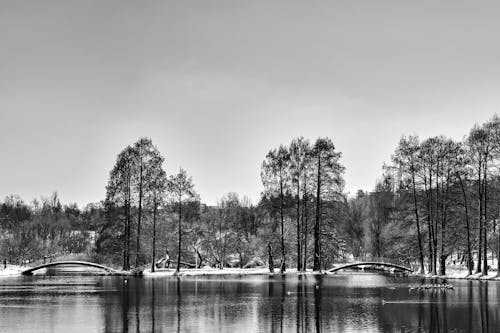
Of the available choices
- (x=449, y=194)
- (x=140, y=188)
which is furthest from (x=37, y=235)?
(x=449, y=194)

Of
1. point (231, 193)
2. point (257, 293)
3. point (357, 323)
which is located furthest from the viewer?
point (231, 193)

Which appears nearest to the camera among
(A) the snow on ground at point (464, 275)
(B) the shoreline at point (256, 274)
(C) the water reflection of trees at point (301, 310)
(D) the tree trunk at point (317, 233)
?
(C) the water reflection of trees at point (301, 310)

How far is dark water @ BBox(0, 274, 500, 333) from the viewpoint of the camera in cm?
2655

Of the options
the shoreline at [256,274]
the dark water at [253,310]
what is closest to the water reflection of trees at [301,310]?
the dark water at [253,310]

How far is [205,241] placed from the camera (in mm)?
94125

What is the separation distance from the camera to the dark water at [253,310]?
26.5 metres

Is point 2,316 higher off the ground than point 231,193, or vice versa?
point 231,193

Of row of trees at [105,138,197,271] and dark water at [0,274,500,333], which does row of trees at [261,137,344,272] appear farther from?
dark water at [0,274,500,333]

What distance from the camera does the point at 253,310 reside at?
3347 cm

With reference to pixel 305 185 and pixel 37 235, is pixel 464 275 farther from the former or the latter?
pixel 37 235

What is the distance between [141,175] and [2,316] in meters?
47.5

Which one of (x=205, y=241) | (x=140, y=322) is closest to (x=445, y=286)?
(x=140, y=322)

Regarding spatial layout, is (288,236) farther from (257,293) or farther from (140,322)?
(140,322)

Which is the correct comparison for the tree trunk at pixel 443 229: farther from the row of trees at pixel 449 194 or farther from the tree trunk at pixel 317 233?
the tree trunk at pixel 317 233
